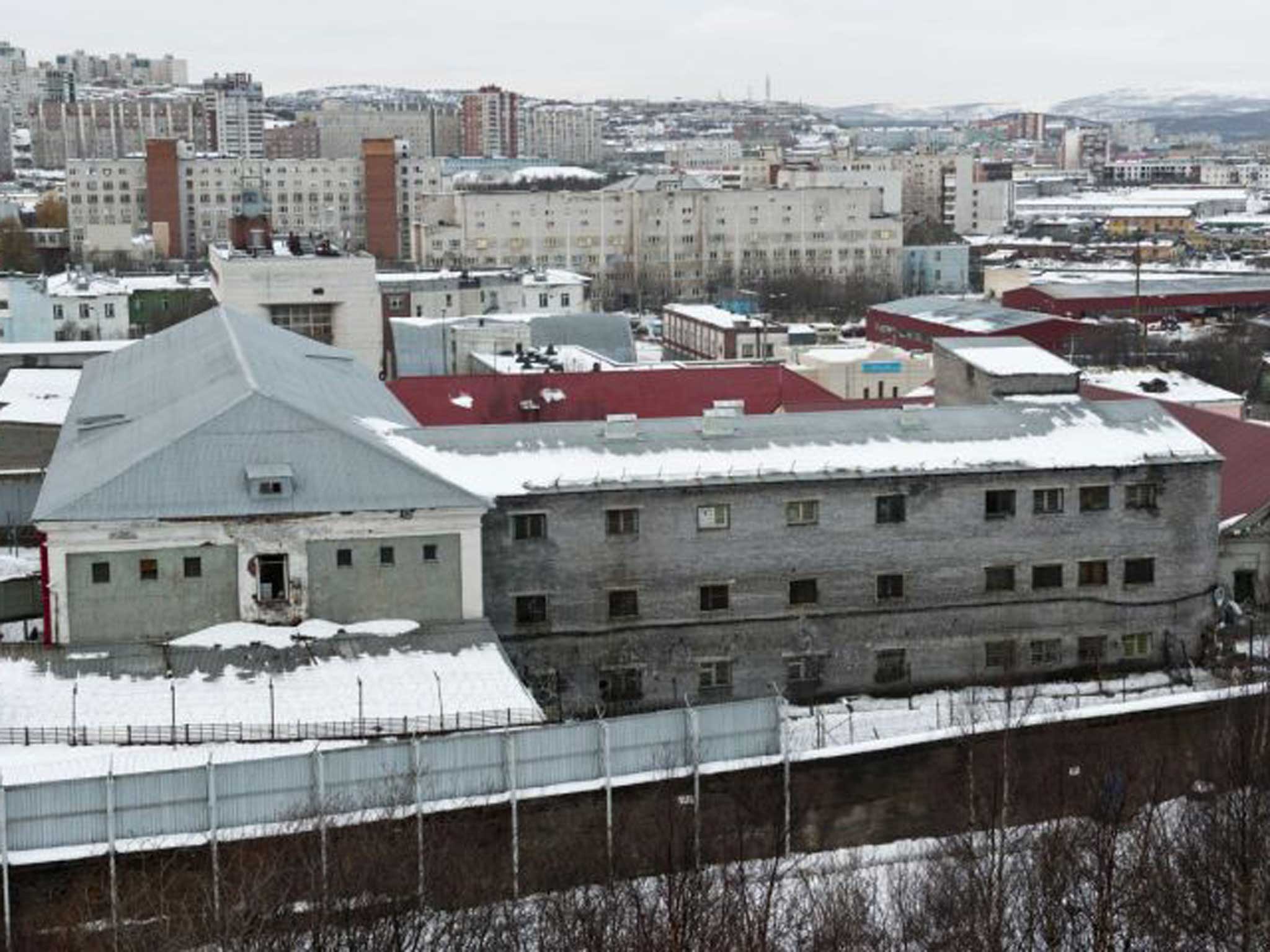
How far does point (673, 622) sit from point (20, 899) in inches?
394

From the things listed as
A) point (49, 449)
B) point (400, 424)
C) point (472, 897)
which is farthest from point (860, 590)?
point (49, 449)

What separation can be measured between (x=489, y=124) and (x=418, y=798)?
184942mm

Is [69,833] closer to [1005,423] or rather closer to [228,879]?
[228,879]

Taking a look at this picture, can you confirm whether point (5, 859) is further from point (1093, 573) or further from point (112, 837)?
point (1093, 573)

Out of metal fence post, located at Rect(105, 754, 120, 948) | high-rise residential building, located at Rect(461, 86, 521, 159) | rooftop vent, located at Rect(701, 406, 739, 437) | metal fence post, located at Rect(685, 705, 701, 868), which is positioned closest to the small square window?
rooftop vent, located at Rect(701, 406, 739, 437)

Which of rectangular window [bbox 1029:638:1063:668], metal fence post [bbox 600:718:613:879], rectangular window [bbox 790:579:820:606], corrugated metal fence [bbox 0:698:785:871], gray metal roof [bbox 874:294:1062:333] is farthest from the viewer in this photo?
gray metal roof [bbox 874:294:1062:333]

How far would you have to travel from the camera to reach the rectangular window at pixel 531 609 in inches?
897

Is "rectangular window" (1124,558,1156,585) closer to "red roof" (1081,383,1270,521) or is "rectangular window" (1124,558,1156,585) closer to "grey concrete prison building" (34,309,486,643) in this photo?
"red roof" (1081,383,1270,521)

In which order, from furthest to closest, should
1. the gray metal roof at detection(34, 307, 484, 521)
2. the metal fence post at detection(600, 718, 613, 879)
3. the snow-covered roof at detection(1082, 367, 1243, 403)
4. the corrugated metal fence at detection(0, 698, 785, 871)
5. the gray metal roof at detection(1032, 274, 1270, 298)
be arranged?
the gray metal roof at detection(1032, 274, 1270, 298), the snow-covered roof at detection(1082, 367, 1243, 403), the gray metal roof at detection(34, 307, 484, 521), the metal fence post at detection(600, 718, 613, 879), the corrugated metal fence at detection(0, 698, 785, 871)

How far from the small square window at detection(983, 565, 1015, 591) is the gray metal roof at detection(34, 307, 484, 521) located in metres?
6.95

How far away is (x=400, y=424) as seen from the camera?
2514 centimetres

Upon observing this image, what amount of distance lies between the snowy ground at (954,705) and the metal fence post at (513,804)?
17.3 ft

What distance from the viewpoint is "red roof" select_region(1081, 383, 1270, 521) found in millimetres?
26688

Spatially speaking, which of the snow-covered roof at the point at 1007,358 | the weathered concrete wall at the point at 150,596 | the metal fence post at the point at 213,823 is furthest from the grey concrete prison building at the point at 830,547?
the metal fence post at the point at 213,823
